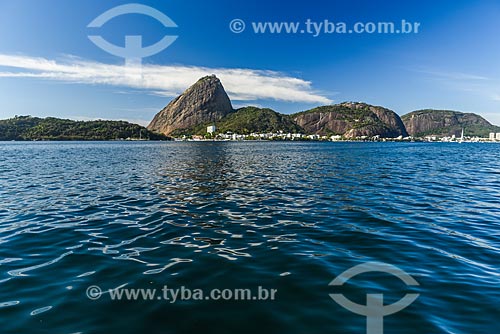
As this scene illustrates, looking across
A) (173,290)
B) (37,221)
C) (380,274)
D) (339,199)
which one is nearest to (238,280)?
(173,290)

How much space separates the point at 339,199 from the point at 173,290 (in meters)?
16.1

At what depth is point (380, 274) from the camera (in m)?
9.34
